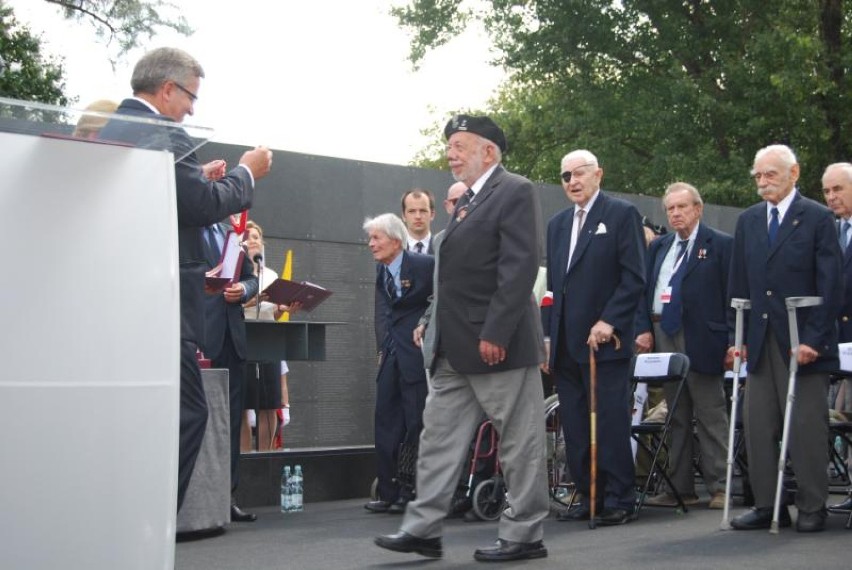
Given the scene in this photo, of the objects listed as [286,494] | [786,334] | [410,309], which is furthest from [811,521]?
[286,494]

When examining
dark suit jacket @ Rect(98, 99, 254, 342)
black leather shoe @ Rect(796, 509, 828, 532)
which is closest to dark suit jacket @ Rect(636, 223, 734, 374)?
black leather shoe @ Rect(796, 509, 828, 532)

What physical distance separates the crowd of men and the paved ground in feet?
0.68

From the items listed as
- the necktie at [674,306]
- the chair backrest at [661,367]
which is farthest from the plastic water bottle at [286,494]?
the necktie at [674,306]

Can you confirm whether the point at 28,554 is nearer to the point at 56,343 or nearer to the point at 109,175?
the point at 56,343

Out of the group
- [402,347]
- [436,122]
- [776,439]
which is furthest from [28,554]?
[436,122]

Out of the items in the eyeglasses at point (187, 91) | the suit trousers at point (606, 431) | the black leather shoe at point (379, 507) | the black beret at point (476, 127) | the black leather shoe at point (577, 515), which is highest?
the black beret at point (476, 127)

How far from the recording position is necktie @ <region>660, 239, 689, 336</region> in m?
8.30

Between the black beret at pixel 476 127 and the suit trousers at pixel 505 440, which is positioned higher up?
the black beret at pixel 476 127

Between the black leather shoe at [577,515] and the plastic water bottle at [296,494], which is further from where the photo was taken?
A: the plastic water bottle at [296,494]

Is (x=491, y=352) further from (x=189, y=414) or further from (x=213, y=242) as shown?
(x=213, y=242)

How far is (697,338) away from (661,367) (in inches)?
24.6

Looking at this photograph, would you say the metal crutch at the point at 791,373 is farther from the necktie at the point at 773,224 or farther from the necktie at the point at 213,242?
the necktie at the point at 213,242

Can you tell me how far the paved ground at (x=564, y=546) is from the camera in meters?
5.50

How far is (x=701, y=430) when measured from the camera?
326 inches
